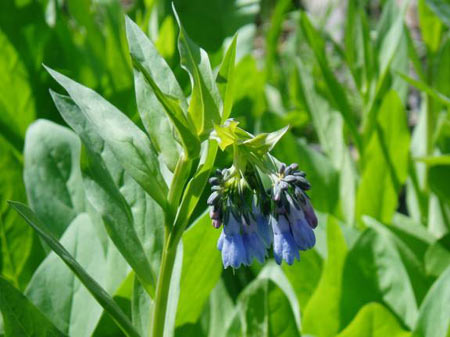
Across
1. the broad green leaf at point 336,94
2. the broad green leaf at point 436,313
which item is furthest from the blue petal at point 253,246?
the broad green leaf at point 336,94

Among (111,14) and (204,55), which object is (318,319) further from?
(111,14)

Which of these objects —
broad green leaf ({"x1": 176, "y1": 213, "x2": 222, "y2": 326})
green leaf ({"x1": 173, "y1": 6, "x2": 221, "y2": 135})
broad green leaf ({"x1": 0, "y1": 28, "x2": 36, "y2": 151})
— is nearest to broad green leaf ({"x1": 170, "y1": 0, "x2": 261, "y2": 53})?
broad green leaf ({"x1": 0, "y1": 28, "x2": 36, "y2": 151})

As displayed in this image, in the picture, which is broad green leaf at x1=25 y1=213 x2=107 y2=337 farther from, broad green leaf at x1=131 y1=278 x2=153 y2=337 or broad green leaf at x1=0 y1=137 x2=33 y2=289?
broad green leaf at x1=0 y1=137 x2=33 y2=289

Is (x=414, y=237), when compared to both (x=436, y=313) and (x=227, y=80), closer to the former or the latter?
(x=436, y=313)

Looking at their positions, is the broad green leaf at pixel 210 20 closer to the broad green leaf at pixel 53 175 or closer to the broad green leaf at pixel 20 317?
the broad green leaf at pixel 53 175

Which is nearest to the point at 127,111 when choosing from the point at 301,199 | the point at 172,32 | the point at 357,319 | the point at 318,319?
the point at 172,32

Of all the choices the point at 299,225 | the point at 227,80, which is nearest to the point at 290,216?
the point at 299,225
